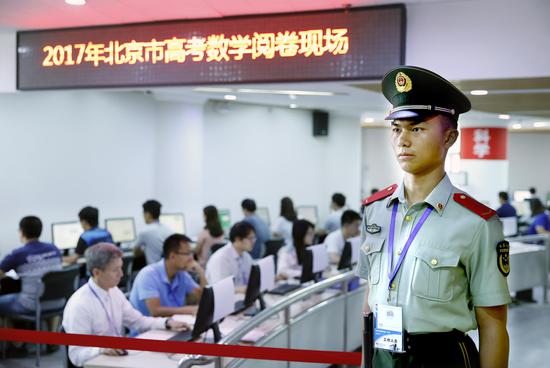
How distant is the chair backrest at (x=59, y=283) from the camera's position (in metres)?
5.54

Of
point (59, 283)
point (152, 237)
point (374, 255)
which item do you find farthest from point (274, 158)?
point (374, 255)

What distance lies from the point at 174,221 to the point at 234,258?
3.62 m

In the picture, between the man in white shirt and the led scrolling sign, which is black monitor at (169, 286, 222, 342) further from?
the man in white shirt

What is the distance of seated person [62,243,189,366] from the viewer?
3572 millimetres

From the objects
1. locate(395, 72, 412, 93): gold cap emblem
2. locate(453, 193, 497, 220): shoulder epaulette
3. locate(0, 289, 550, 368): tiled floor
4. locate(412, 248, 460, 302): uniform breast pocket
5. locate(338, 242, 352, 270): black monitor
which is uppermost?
locate(395, 72, 412, 93): gold cap emblem

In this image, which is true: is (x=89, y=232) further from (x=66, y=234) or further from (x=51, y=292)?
(x=51, y=292)

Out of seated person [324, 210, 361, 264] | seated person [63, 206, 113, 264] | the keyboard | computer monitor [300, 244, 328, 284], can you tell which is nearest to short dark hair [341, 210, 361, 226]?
seated person [324, 210, 361, 264]

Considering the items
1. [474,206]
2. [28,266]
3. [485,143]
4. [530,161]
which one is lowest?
[28,266]

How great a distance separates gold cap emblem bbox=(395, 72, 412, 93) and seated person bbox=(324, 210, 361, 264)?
5.08 metres

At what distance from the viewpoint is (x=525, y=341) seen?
6.49 meters

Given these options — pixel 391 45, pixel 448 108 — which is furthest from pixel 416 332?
pixel 391 45

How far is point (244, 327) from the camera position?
Result: 2.98 metres

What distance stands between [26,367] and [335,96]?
4.62 metres

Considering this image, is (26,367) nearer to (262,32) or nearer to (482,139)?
(262,32)
